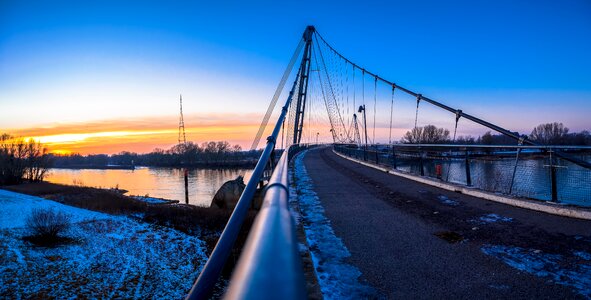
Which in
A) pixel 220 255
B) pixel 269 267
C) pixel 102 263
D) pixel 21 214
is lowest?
pixel 102 263

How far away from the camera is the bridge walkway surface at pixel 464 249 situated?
2.89 meters

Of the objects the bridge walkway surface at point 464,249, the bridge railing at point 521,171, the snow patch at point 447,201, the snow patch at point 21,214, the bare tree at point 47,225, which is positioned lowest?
the snow patch at point 21,214

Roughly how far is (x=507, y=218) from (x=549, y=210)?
0.92 metres

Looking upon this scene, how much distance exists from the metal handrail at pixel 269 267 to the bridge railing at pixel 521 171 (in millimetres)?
6552

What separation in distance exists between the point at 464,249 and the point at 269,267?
3.94 meters

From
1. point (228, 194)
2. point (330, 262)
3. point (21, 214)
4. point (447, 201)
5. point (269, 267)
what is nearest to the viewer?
point (269, 267)

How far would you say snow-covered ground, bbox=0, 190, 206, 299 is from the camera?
11.6m

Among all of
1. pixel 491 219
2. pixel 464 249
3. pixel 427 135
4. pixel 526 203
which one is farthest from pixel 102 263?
pixel 427 135

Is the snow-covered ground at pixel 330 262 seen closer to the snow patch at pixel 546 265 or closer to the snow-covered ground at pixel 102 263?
the snow patch at pixel 546 265

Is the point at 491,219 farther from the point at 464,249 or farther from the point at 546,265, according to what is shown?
the point at 546,265

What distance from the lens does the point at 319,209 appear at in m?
6.67

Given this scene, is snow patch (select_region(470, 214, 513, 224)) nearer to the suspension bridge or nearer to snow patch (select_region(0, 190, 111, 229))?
the suspension bridge

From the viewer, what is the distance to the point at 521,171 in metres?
7.61

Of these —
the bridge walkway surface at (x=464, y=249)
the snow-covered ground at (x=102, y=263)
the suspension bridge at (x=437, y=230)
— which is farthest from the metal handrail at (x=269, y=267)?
the snow-covered ground at (x=102, y=263)
